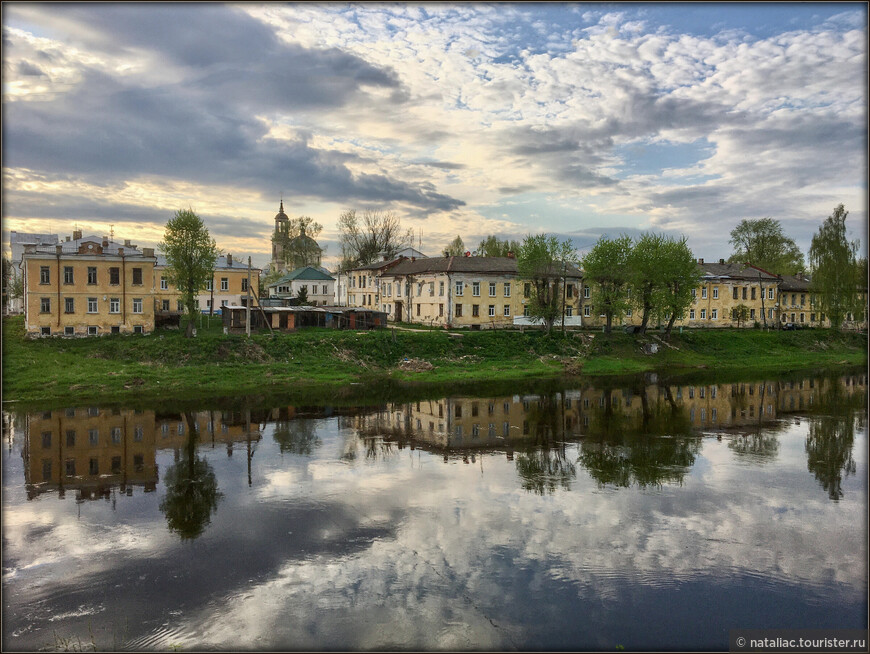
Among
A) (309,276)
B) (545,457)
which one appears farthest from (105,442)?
(309,276)

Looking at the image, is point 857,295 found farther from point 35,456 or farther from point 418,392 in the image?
point 35,456

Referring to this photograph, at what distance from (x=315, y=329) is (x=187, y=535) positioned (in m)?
36.3

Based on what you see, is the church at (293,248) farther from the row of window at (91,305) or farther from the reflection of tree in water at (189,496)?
the reflection of tree in water at (189,496)

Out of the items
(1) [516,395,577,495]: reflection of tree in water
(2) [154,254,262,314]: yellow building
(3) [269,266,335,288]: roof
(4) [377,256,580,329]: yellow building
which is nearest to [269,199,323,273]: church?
(3) [269,266,335,288]: roof

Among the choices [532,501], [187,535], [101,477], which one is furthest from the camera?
[101,477]

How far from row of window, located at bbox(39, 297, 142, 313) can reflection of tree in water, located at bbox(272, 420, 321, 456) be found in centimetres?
2538

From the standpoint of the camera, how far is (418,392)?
37375 mm

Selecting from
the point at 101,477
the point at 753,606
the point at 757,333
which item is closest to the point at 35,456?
the point at 101,477

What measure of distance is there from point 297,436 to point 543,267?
33.3m

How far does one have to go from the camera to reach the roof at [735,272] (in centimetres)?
7050

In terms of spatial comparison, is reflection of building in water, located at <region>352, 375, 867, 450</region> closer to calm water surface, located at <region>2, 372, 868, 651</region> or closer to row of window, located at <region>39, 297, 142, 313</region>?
calm water surface, located at <region>2, 372, 868, 651</region>

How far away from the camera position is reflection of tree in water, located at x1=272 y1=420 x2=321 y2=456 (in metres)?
23.9

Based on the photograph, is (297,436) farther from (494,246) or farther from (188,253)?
(494,246)

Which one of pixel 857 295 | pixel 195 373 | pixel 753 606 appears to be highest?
pixel 857 295
